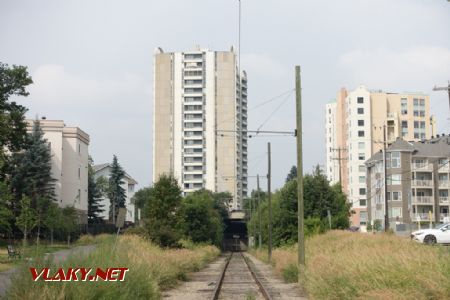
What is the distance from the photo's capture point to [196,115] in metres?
159

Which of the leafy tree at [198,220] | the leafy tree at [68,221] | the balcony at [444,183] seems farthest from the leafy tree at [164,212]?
the balcony at [444,183]

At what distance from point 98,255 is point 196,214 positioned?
45803 millimetres

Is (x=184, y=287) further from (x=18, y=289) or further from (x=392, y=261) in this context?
(x=18, y=289)

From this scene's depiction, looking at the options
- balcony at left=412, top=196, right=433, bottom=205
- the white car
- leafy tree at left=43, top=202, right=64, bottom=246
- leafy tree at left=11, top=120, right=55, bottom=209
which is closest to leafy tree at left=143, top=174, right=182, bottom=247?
the white car

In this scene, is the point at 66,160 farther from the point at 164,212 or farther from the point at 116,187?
the point at 164,212

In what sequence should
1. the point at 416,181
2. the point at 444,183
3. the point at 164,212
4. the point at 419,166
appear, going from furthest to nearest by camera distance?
the point at 444,183 < the point at 419,166 < the point at 416,181 < the point at 164,212

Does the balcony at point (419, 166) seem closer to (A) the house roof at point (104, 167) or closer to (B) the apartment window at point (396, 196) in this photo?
(B) the apartment window at point (396, 196)

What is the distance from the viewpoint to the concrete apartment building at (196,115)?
158 meters

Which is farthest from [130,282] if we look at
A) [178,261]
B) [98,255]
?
[178,261]

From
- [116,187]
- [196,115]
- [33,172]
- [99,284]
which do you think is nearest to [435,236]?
[99,284]

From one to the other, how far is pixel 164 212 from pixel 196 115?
404 ft

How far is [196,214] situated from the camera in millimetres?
60406

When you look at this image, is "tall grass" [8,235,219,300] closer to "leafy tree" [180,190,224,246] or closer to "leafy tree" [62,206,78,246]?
"leafy tree" [180,190,224,246]

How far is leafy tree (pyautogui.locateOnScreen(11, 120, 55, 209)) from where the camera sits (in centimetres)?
6387
